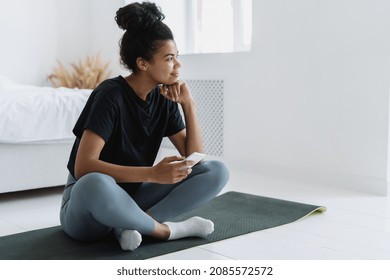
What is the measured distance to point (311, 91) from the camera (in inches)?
138

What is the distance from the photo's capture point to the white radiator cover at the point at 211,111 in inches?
162

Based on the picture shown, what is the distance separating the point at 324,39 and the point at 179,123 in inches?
60.4

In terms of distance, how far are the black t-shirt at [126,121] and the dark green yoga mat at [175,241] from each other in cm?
28

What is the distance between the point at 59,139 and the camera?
10.2 ft

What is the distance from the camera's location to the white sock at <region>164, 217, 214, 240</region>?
212 centimetres

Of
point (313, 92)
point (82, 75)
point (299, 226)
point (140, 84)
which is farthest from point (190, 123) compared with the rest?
point (82, 75)

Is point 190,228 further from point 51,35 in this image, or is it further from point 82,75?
point 51,35

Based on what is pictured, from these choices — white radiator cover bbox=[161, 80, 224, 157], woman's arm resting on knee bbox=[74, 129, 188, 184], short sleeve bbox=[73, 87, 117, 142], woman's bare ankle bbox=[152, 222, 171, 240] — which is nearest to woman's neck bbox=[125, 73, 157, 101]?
short sleeve bbox=[73, 87, 117, 142]

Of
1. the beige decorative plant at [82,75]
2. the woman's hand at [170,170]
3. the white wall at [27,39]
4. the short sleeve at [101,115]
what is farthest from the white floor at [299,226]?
the white wall at [27,39]

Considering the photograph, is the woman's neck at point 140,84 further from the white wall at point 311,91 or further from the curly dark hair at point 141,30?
the white wall at point 311,91

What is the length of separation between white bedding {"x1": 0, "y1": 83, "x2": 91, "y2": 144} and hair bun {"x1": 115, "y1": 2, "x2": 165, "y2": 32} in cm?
119

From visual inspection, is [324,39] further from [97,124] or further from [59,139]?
[97,124]
